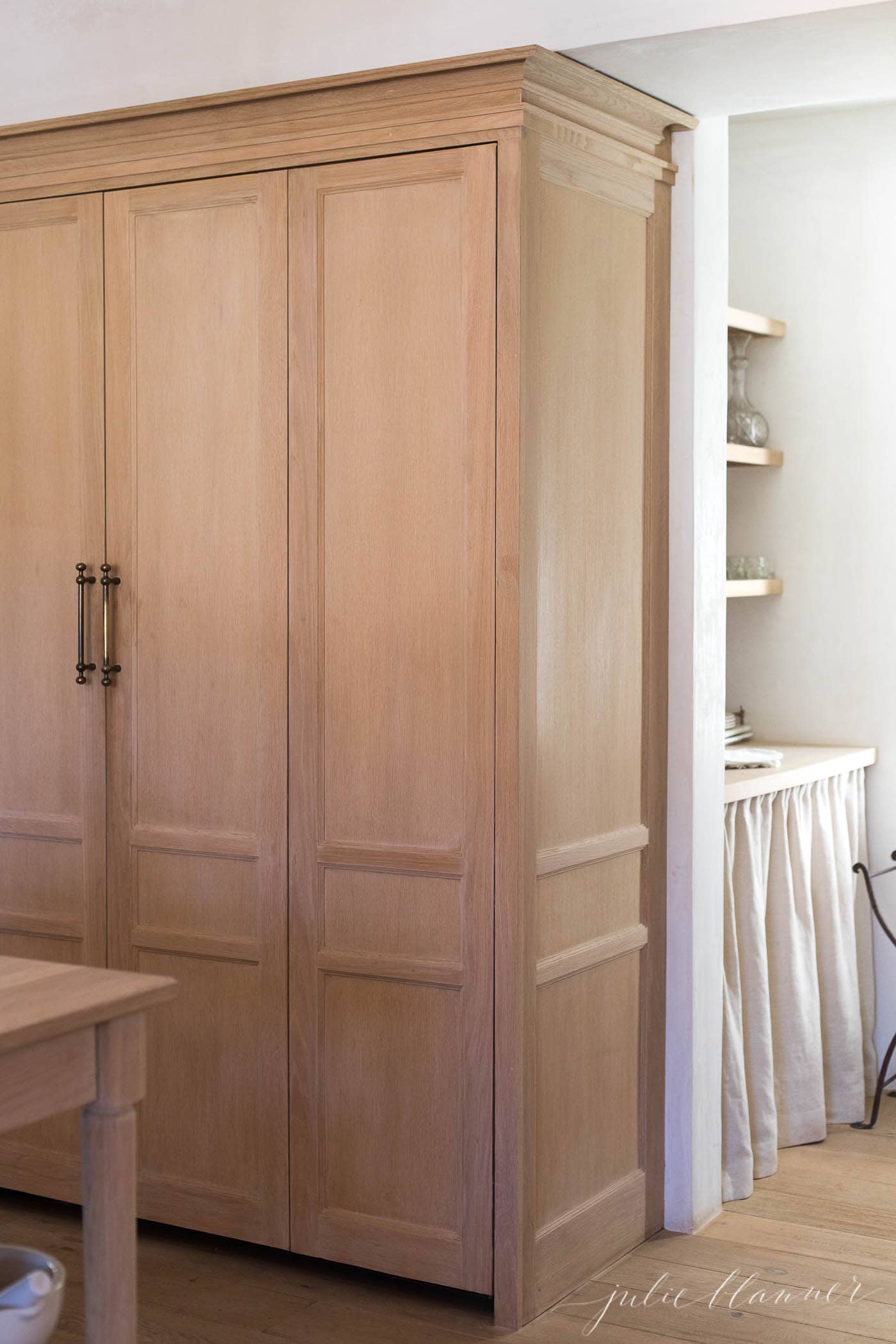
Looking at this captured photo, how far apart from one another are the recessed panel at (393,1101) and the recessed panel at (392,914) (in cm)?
8

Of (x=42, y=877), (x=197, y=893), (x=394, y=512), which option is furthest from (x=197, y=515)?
(x=42, y=877)

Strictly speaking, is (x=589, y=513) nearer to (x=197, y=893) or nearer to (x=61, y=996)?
(x=197, y=893)

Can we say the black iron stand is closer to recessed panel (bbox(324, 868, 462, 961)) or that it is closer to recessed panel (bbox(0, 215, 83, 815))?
recessed panel (bbox(324, 868, 462, 961))

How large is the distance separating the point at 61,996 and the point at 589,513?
1.62m

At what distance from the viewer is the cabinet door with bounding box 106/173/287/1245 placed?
330 cm

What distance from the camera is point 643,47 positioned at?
2.99 meters

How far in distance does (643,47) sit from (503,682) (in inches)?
49.5

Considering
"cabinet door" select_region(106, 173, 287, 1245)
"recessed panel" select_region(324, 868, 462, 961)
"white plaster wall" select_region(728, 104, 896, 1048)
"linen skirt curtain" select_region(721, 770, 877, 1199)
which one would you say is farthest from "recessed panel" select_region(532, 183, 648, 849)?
"white plaster wall" select_region(728, 104, 896, 1048)

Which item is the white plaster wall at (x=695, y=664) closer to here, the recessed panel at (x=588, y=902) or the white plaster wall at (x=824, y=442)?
the recessed panel at (x=588, y=902)

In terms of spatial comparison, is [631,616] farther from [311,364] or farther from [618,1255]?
[618,1255]

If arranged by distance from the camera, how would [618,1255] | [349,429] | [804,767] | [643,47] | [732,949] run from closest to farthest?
1. [643,47]
2. [349,429]
3. [618,1255]
4. [732,949]
5. [804,767]

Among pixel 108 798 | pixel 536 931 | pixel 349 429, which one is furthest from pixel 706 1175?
pixel 349 429

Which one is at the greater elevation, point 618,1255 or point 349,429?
point 349,429

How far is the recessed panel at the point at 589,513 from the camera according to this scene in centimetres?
312
